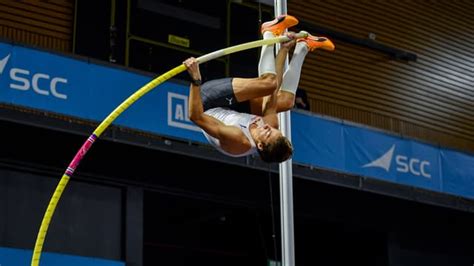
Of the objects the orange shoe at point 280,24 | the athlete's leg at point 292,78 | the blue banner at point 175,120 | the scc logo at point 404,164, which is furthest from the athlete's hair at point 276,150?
the scc logo at point 404,164

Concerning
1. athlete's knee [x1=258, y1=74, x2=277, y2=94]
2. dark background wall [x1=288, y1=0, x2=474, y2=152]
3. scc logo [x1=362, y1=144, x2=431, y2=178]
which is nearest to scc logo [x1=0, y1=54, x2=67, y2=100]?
athlete's knee [x1=258, y1=74, x2=277, y2=94]

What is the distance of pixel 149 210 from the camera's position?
57.7 feet

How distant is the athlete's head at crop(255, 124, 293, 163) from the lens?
7.95m

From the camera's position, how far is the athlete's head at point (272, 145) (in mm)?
7949

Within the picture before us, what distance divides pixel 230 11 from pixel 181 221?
425cm

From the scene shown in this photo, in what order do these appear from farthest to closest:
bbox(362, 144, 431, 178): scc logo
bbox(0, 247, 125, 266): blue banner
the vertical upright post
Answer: bbox(362, 144, 431, 178): scc logo < bbox(0, 247, 125, 266): blue banner < the vertical upright post

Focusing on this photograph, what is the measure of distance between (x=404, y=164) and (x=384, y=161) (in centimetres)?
56

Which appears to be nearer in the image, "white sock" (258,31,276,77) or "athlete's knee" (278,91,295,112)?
"white sock" (258,31,276,77)

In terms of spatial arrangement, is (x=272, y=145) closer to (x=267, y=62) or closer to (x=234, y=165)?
(x=267, y=62)

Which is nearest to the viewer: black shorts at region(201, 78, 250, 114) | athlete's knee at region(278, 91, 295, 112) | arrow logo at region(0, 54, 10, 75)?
black shorts at region(201, 78, 250, 114)

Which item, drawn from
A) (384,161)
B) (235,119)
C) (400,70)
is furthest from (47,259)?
(400,70)

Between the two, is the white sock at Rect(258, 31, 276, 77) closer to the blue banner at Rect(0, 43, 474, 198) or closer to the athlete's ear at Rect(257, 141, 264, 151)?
the athlete's ear at Rect(257, 141, 264, 151)

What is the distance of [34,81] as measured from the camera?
1245 cm

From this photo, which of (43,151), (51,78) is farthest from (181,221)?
(51,78)
